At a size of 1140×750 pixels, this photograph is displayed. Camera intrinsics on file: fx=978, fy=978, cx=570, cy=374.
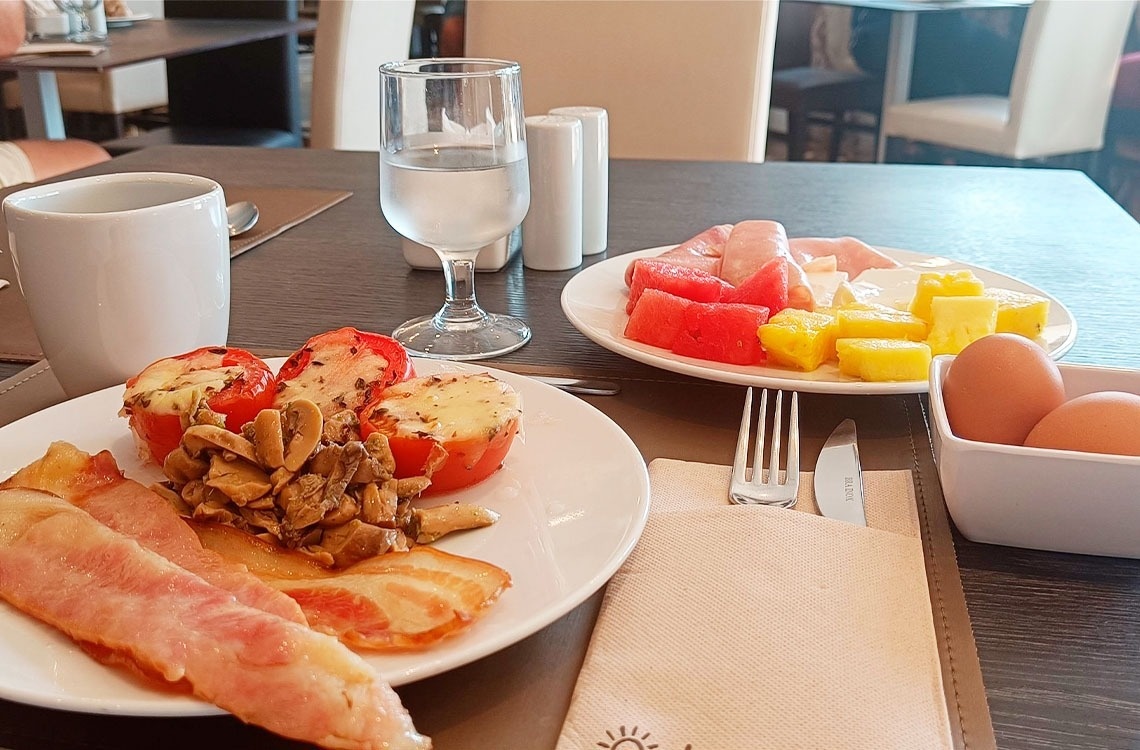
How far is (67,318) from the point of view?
0.66m

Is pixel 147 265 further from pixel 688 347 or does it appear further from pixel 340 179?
pixel 340 179

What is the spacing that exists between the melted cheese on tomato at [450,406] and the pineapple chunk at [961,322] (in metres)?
0.34

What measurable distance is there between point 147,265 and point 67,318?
0.22 ft

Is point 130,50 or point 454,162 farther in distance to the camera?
point 130,50

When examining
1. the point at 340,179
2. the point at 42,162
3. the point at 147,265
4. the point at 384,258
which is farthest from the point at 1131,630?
→ the point at 42,162

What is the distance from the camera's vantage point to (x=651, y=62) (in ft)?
5.73

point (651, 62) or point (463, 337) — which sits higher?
point (651, 62)

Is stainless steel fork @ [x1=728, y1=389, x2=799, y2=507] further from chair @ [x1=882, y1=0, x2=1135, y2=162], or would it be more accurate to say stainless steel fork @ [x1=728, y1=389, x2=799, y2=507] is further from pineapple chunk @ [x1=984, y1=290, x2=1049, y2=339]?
chair @ [x1=882, y1=0, x2=1135, y2=162]

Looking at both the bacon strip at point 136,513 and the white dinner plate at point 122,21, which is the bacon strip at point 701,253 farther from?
the white dinner plate at point 122,21

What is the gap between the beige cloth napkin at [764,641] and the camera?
386 mm

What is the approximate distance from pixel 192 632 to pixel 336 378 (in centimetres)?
24

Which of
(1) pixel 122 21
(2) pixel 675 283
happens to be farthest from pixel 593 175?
(1) pixel 122 21

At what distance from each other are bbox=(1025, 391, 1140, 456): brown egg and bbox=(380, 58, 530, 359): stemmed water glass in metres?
0.42

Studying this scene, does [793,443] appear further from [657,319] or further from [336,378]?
[336,378]
